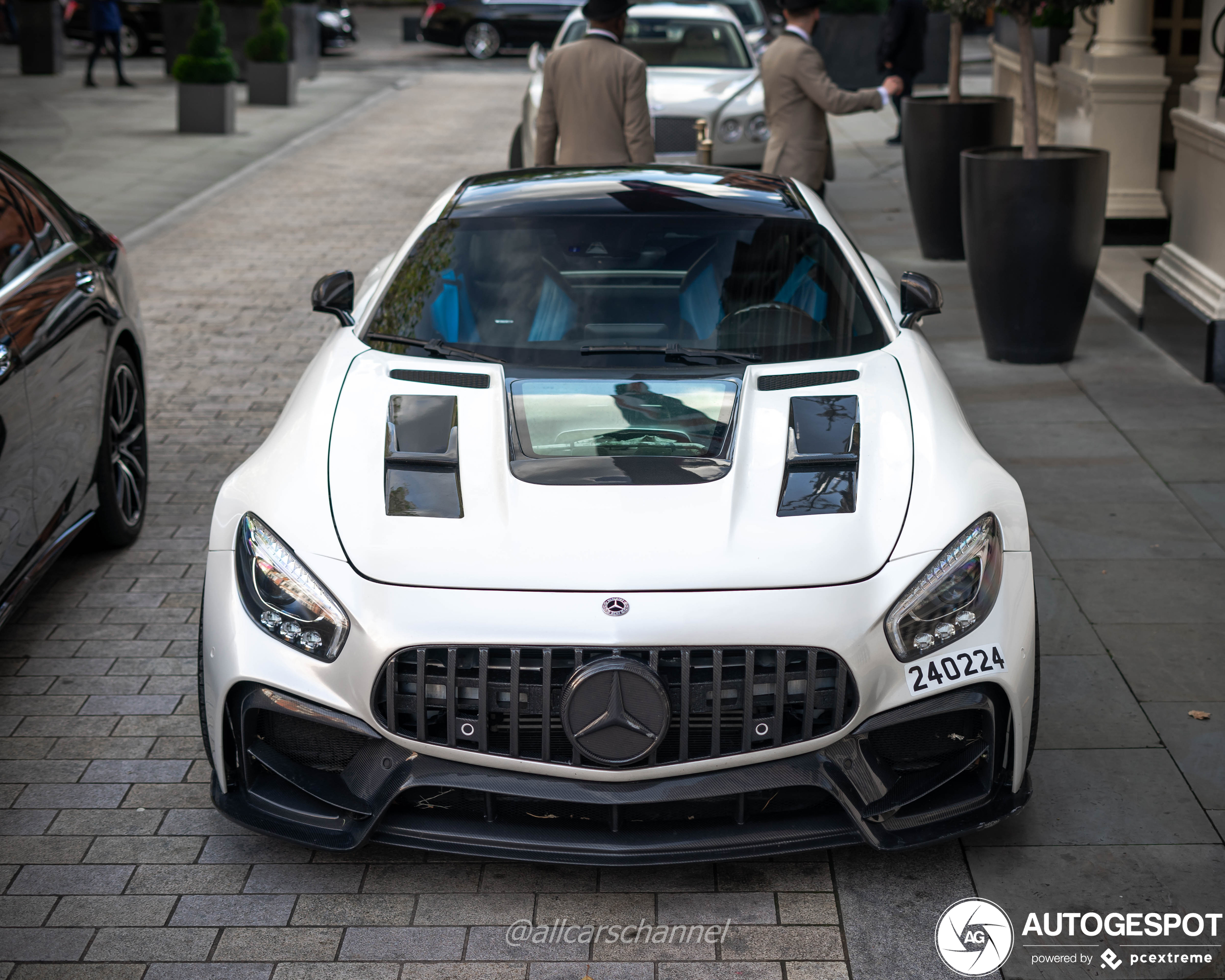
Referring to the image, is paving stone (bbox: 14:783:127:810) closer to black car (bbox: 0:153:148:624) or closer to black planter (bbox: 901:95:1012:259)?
black car (bbox: 0:153:148:624)

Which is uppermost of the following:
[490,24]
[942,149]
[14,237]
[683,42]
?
[490,24]

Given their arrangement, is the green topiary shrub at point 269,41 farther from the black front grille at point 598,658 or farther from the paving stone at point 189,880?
the black front grille at point 598,658

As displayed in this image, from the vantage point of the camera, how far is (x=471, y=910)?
328cm

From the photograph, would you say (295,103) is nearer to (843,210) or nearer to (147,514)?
(843,210)

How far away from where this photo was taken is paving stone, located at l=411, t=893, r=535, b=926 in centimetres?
323

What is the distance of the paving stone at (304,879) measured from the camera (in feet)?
11.0

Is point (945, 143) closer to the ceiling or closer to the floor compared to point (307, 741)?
closer to the ceiling

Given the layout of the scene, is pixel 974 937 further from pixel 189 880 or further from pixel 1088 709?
pixel 189 880

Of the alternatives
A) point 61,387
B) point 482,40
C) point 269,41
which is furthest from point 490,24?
point 61,387

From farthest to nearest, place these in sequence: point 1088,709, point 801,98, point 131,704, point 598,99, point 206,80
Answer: point 206,80, point 801,98, point 598,99, point 131,704, point 1088,709

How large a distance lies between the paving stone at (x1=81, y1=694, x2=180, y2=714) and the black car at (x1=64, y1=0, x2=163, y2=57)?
90.9 ft

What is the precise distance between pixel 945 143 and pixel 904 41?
610 cm

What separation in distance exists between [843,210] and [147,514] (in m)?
8.78

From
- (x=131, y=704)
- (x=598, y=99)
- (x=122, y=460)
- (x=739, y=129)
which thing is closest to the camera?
(x=131, y=704)
